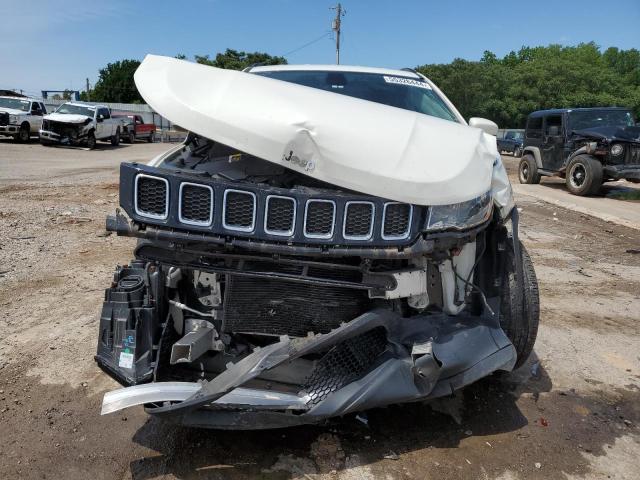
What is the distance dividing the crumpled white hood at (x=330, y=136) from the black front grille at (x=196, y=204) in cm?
25

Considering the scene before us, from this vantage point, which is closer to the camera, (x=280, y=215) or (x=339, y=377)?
(x=280, y=215)

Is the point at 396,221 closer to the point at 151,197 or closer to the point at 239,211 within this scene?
the point at 239,211

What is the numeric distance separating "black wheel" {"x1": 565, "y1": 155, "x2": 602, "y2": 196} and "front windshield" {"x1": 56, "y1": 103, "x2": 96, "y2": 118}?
17855 millimetres

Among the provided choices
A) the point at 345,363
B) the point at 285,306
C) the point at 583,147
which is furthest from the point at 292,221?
the point at 583,147

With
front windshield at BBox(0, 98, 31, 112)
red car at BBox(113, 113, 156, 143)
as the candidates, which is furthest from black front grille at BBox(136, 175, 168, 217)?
red car at BBox(113, 113, 156, 143)

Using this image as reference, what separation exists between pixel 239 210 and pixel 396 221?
2.16 ft

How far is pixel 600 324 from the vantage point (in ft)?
13.9

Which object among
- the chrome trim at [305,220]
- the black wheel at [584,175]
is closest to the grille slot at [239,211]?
the chrome trim at [305,220]

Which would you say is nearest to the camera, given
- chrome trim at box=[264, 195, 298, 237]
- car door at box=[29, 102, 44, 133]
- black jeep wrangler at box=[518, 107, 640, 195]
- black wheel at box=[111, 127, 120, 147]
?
chrome trim at box=[264, 195, 298, 237]

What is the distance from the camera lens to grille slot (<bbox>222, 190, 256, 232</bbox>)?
2111 millimetres

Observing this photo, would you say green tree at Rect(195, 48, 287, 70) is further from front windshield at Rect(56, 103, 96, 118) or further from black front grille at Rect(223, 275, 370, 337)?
black front grille at Rect(223, 275, 370, 337)

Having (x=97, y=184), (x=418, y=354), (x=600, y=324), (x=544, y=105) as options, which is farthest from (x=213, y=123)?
(x=544, y=105)

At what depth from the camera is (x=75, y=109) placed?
2098cm

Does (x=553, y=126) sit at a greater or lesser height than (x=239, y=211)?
greater
